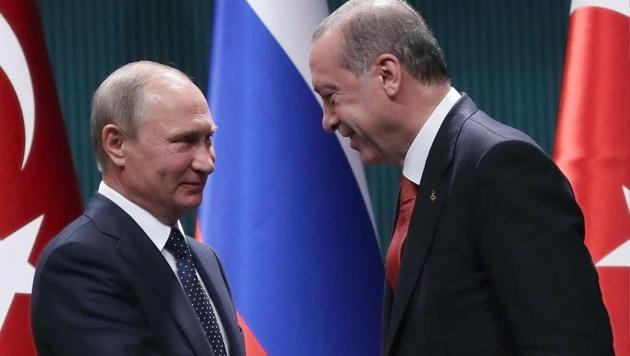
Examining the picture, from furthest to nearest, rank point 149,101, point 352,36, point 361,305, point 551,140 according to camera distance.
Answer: point 551,140
point 361,305
point 149,101
point 352,36

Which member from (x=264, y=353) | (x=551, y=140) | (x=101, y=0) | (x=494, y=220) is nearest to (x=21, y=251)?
(x=264, y=353)

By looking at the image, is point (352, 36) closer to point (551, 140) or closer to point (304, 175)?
point (304, 175)

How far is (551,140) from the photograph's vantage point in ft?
11.4

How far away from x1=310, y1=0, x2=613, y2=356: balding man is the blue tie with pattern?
0.33 metres

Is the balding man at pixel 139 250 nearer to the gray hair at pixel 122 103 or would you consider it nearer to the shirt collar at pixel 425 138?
the gray hair at pixel 122 103

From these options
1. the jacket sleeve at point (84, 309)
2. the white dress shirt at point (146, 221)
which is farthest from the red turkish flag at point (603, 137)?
the jacket sleeve at point (84, 309)

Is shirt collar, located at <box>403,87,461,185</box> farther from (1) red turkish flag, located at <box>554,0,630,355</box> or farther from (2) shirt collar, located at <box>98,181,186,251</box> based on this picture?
(1) red turkish flag, located at <box>554,0,630,355</box>

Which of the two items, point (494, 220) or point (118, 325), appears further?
point (118, 325)

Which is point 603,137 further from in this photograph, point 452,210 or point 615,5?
point 452,210

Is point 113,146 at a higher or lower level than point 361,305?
higher

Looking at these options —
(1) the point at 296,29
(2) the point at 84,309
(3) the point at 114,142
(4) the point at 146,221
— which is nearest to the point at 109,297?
(2) the point at 84,309

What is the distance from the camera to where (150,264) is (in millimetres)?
1852

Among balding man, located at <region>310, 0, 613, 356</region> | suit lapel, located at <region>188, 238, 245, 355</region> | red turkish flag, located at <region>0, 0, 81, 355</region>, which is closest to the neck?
balding man, located at <region>310, 0, 613, 356</region>

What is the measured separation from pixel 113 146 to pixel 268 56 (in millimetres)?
925
